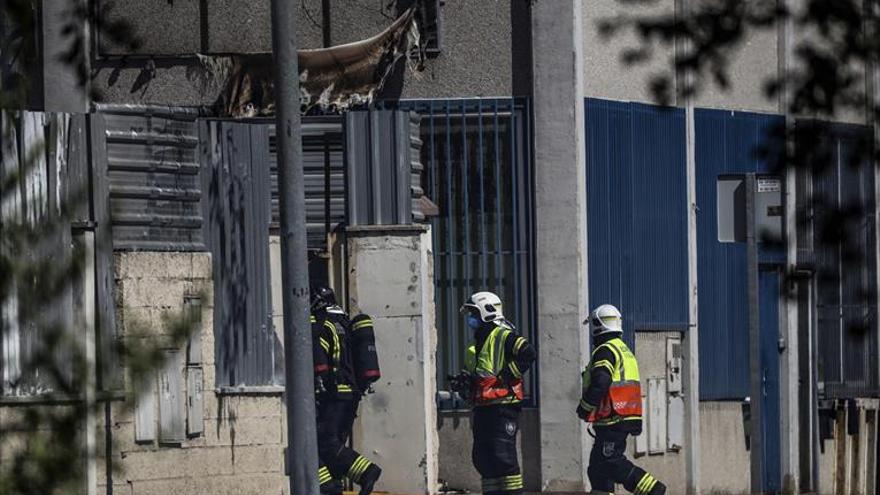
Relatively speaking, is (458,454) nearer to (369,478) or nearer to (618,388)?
(618,388)

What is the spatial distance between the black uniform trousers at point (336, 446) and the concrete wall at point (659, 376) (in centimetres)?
450

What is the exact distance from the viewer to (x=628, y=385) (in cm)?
1669

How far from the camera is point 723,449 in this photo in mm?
21188

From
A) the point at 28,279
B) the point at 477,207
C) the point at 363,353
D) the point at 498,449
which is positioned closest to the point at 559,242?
the point at 477,207

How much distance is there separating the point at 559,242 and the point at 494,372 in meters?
3.00

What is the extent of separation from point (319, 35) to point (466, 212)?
207 cm

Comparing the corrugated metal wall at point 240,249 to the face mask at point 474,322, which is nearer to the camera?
the corrugated metal wall at point 240,249

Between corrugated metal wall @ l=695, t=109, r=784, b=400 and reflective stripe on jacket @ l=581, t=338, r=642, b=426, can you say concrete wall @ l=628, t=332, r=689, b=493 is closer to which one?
corrugated metal wall @ l=695, t=109, r=784, b=400

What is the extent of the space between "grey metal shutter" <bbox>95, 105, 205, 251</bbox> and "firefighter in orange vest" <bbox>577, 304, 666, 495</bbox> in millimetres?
3341

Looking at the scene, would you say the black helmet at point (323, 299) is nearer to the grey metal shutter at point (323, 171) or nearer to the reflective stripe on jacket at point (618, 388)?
the grey metal shutter at point (323, 171)

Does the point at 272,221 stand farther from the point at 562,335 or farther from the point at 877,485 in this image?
the point at 877,485

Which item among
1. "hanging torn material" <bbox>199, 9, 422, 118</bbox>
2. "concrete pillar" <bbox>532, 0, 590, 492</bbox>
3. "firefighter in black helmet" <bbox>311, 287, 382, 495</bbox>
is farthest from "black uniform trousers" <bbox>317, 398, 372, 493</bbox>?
"hanging torn material" <bbox>199, 9, 422, 118</bbox>

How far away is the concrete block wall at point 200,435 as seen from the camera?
47.0 ft

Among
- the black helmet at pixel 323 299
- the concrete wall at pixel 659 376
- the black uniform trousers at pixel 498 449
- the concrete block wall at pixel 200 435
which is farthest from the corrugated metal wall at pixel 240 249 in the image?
the concrete wall at pixel 659 376
